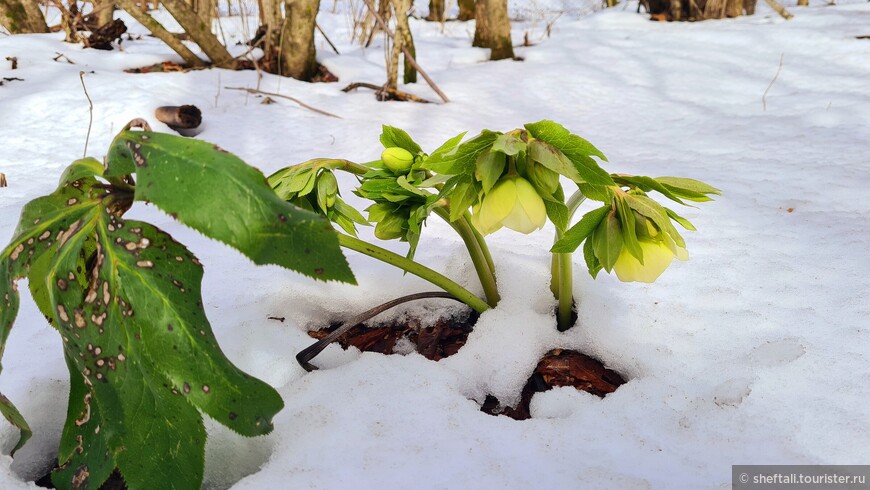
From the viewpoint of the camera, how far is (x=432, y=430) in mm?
635

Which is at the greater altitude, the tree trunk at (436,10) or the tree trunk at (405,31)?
the tree trunk at (436,10)

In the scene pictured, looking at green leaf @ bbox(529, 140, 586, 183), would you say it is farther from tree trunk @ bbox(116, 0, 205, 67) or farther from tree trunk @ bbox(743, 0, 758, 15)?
tree trunk @ bbox(743, 0, 758, 15)

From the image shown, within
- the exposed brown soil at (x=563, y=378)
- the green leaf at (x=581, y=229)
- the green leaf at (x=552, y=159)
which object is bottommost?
the exposed brown soil at (x=563, y=378)

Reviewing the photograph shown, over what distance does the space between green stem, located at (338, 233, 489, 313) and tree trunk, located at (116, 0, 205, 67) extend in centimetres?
185

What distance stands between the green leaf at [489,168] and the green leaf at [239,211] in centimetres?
19

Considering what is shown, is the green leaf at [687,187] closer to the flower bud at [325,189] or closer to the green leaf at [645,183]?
the green leaf at [645,183]

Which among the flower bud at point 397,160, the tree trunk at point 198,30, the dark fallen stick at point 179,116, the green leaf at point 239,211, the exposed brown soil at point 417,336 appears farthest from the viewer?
the tree trunk at point 198,30

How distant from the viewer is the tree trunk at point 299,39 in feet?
7.96

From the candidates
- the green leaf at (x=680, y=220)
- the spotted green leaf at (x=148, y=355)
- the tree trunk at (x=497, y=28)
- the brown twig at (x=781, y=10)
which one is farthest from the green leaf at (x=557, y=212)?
the brown twig at (x=781, y=10)

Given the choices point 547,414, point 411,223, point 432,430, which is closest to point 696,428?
point 547,414

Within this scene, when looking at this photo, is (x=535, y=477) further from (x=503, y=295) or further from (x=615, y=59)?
(x=615, y=59)

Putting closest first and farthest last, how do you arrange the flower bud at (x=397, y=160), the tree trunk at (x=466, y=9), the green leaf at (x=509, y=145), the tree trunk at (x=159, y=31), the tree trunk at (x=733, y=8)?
the green leaf at (x=509, y=145)
the flower bud at (x=397, y=160)
the tree trunk at (x=159, y=31)
the tree trunk at (x=733, y=8)
the tree trunk at (x=466, y=9)

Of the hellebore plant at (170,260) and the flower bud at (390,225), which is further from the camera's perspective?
the flower bud at (390,225)

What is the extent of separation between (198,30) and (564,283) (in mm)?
2305
